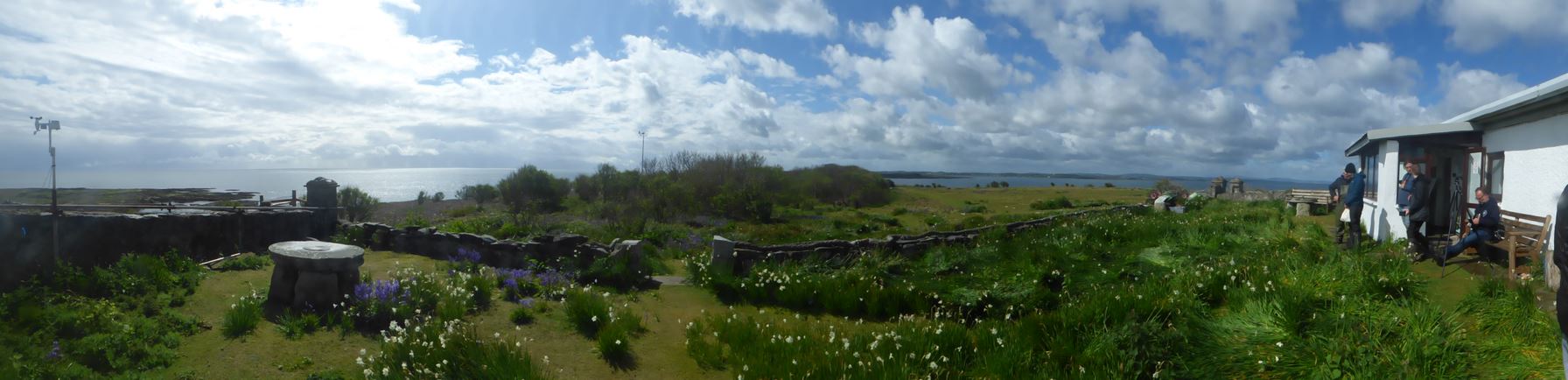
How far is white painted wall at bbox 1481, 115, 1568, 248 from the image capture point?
7.73 meters

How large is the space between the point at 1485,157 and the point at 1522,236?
2.57 m

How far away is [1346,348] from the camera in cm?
526

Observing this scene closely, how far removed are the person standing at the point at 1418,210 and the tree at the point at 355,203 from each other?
26833mm

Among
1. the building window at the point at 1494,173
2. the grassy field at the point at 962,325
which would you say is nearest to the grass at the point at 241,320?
the grassy field at the point at 962,325

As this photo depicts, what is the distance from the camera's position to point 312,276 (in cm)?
839

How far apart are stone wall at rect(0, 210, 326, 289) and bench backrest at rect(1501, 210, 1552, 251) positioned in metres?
16.8

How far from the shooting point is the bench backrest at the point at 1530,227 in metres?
7.58

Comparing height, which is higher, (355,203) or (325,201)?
(325,201)

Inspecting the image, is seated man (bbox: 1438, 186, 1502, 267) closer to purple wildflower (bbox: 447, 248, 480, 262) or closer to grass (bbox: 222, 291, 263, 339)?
grass (bbox: 222, 291, 263, 339)

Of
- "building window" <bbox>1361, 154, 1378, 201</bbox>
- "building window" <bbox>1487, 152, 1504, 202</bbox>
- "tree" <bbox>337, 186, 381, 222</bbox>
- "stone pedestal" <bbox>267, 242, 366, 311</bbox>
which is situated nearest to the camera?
"stone pedestal" <bbox>267, 242, 366, 311</bbox>

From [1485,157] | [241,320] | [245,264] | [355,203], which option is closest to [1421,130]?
[1485,157]

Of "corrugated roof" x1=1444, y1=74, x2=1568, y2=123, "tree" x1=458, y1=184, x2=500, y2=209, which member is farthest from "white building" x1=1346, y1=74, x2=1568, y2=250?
"tree" x1=458, y1=184, x2=500, y2=209

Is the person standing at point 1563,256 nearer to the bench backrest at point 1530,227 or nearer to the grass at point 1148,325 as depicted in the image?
the grass at point 1148,325

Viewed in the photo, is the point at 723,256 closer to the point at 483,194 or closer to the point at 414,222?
the point at 414,222
